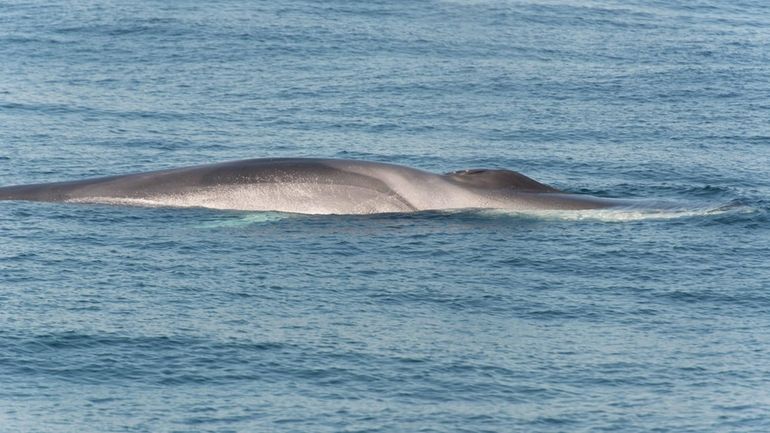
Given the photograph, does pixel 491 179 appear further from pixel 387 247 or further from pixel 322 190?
pixel 387 247

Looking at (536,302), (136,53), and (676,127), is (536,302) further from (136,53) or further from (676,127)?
(136,53)

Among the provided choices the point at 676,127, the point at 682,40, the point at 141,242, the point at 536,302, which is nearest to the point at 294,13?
the point at 682,40

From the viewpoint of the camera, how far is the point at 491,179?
3344 centimetres

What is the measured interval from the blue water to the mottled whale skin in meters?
0.71

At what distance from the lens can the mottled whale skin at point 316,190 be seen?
32.6m

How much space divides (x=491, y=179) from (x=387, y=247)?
466 cm

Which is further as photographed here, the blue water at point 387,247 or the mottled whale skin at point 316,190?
the mottled whale skin at point 316,190

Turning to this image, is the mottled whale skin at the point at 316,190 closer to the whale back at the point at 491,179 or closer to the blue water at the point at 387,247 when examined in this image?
the whale back at the point at 491,179

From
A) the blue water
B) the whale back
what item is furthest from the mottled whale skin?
the blue water

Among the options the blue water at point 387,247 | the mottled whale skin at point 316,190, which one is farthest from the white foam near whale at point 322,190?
the blue water at point 387,247

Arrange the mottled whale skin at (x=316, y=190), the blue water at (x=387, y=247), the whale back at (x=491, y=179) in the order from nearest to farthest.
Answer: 1. the blue water at (x=387, y=247)
2. the mottled whale skin at (x=316, y=190)
3. the whale back at (x=491, y=179)

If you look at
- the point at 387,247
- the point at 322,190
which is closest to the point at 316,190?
the point at 322,190

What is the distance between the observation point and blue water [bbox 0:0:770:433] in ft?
69.4

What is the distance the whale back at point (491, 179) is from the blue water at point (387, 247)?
145 cm
